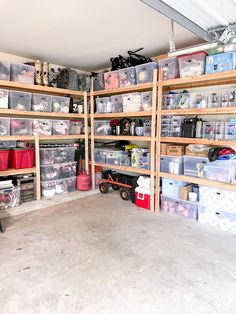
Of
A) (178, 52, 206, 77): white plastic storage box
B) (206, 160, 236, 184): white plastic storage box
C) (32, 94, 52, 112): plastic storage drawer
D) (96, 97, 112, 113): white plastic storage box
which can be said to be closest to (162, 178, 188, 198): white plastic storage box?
(206, 160, 236, 184): white plastic storage box

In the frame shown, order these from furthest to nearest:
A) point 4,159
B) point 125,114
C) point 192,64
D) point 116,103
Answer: point 116,103
point 125,114
point 4,159
point 192,64

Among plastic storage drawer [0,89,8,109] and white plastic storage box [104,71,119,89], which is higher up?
white plastic storage box [104,71,119,89]

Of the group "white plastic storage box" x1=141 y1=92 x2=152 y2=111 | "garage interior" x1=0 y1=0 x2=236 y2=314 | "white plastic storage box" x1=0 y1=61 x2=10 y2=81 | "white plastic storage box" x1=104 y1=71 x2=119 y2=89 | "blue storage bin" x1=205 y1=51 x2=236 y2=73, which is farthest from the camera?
"white plastic storage box" x1=104 y1=71 x2=119 y2=89

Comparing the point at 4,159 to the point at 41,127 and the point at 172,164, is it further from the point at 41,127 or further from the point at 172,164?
the point at 172,164

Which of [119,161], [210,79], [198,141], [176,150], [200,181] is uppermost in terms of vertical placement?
[210,79]

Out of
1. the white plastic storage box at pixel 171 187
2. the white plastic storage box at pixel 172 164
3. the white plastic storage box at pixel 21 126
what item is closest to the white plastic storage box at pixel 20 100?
the white plastic storage box at pixel 21 126

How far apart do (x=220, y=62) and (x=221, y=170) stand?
4.52 ft

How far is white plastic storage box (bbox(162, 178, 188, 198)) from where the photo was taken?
11.3 feet

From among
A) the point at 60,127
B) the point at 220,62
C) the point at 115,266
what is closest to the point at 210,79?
the point at 220,62

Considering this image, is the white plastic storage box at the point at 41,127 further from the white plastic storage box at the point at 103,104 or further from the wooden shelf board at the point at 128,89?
the wooden shelf board at the point at 128,89

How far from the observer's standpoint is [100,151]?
4488 millimetres

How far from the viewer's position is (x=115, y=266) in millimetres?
2164

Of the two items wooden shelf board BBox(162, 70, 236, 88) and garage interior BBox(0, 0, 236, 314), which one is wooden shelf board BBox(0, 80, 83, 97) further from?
wooden shelf board BBox(162, 70, 236, 88)

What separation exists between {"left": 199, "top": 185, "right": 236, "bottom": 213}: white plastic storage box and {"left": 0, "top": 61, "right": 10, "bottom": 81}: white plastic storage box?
11.0 feet
